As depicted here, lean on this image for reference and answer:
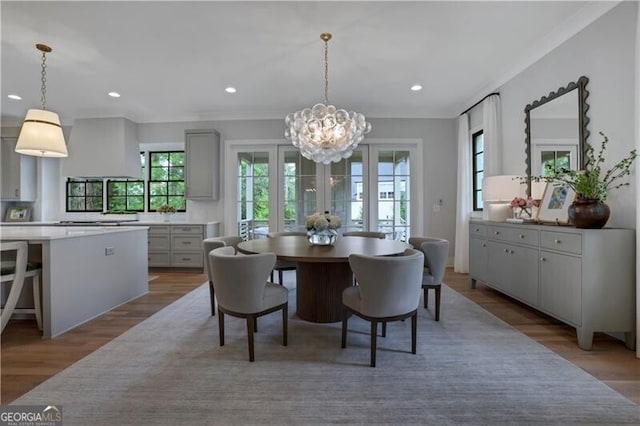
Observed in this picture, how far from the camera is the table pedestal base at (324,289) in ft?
8.75

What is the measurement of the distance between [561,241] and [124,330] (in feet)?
12.4

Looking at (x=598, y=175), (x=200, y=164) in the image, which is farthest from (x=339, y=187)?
(x=598, y=175)

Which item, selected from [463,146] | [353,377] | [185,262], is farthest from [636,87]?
[185,262]

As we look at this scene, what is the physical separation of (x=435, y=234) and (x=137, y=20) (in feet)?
16.2

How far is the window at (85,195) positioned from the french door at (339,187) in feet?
8.79

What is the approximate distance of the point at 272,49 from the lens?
302 cm

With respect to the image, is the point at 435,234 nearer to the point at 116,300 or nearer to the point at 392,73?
A: the point at 392,73

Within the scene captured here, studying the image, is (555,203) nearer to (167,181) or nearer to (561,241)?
(561,241)

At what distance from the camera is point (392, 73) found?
358cm

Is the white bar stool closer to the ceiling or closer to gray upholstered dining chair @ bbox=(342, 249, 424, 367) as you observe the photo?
the ceiling

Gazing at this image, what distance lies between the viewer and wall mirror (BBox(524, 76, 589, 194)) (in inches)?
104

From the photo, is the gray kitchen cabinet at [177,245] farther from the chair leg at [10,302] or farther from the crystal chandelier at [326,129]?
the crystal chandelier at [326,129]

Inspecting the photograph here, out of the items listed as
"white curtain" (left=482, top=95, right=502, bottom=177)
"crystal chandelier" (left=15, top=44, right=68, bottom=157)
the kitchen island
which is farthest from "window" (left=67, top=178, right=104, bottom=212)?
"white curtain" (left=482, top=95, right=502, bottom=177)

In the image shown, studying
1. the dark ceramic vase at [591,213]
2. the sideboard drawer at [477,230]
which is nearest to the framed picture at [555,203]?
the dark ceramic vase at [591,213]
